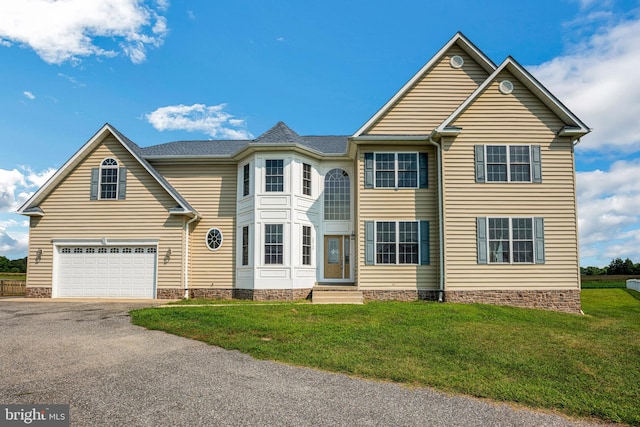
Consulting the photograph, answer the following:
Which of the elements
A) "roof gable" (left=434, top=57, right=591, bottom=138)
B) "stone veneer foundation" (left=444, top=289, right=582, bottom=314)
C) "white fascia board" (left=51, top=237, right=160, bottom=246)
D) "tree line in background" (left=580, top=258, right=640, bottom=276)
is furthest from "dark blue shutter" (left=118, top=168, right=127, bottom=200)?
"tree line in background" (left=580, top=258, right=640, bottom=276)

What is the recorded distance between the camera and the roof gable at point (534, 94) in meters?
15.8

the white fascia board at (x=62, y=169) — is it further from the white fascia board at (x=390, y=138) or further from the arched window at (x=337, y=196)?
the white fascia board at (x=390, y=138)

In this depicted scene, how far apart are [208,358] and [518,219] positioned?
12.2 metres

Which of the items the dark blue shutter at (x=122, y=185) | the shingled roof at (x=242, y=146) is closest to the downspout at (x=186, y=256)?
the dark blue shutter at (x=122, y=185)

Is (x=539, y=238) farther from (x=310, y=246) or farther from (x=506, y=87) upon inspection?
(x=310, y=246)

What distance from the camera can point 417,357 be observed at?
26.1 feet

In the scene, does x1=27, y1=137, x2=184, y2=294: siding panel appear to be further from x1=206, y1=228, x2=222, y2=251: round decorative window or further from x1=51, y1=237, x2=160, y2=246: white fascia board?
x1=206, y1=228, x2=222, y2=251: round decorative window

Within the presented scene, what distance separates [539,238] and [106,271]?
637 inches

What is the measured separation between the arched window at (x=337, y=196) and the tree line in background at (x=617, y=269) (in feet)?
134

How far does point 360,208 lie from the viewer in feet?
55.1

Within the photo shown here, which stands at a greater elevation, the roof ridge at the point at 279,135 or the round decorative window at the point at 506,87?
the round decorative window at the point at 506,87

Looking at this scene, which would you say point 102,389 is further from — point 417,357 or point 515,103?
point 515,103

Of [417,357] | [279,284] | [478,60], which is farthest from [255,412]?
[478,60]

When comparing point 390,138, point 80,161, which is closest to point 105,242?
point 80,161
